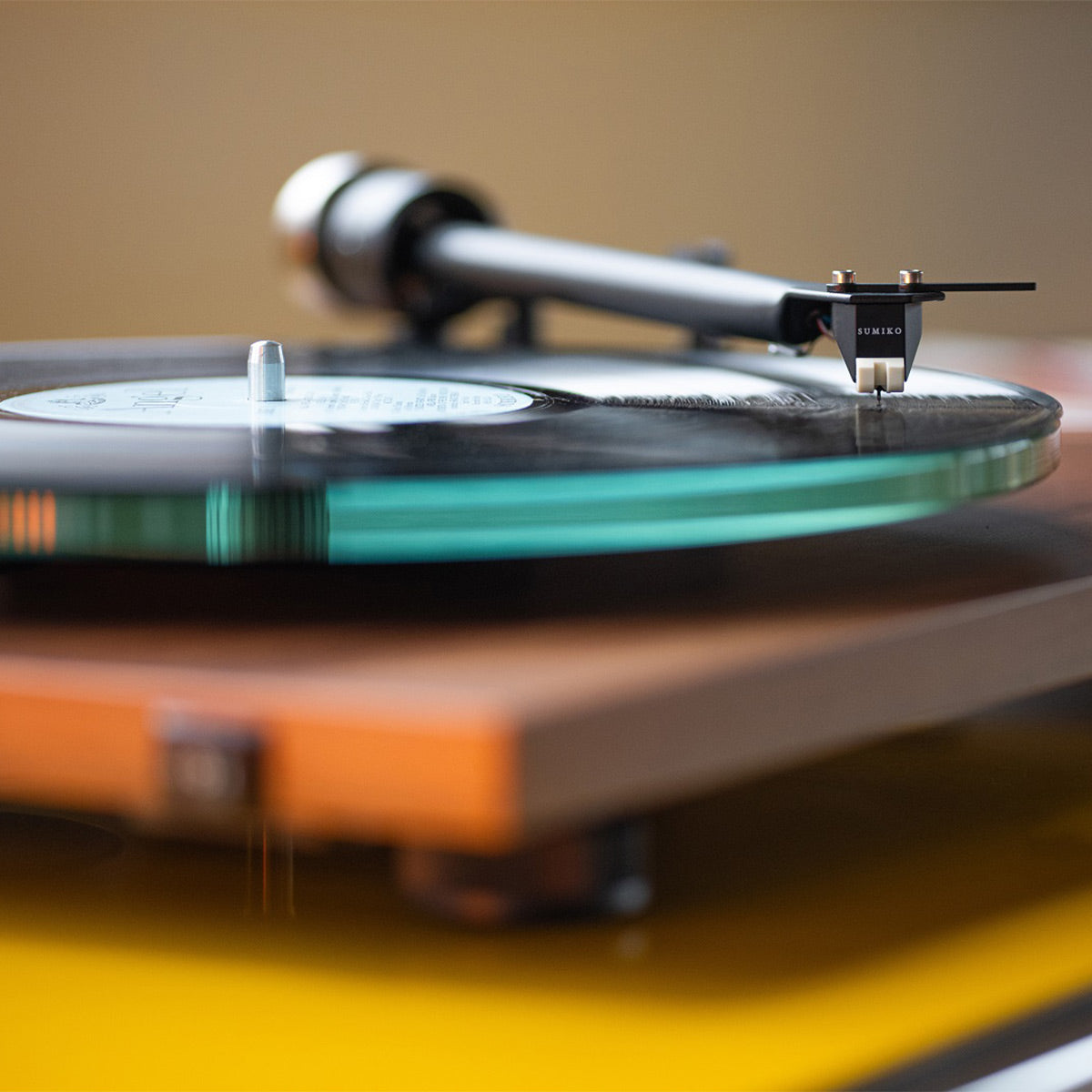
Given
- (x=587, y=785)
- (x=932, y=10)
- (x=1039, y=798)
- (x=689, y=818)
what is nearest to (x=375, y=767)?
(x=587, y=785)

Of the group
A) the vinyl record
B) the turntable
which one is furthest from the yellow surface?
the vinyl record

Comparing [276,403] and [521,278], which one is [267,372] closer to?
[276,403]

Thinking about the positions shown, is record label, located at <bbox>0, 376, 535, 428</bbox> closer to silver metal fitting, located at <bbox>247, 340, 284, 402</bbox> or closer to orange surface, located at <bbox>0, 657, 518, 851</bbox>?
silver metal fitting, located at <bbox>247, 340, 284, 402</bbox>

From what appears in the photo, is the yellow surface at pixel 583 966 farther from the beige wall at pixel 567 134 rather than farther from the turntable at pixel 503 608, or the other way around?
the beige wall at pixel 567 134

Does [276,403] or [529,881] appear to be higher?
[276,403]

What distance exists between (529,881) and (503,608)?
9cm

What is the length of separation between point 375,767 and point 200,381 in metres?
0.44

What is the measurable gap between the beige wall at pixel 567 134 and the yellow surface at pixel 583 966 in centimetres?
221

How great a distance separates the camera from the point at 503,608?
1.75ft

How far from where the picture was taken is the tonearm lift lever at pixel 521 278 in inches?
26.8

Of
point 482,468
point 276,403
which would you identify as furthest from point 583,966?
point 276,403

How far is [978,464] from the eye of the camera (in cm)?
58

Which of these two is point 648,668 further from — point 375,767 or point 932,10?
point 932,10

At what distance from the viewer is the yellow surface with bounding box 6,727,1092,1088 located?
49 centimetres
